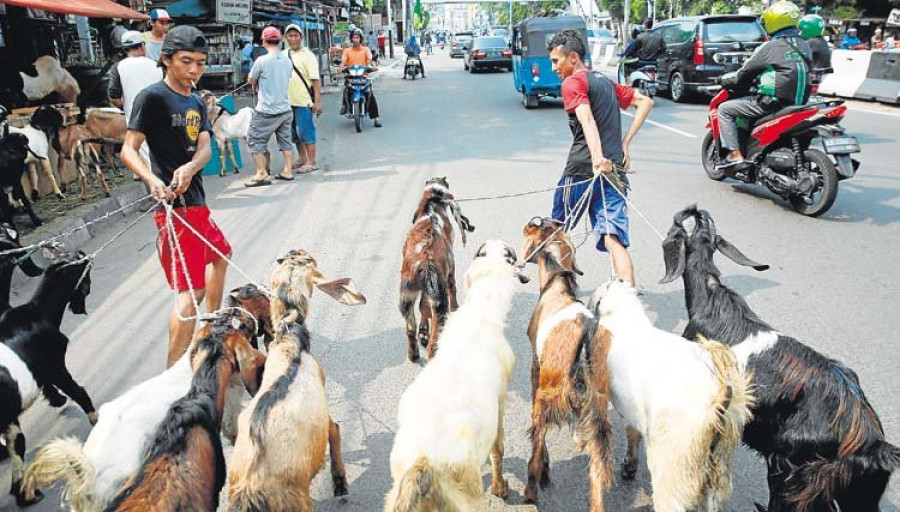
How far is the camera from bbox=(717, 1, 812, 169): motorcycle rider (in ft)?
21.5

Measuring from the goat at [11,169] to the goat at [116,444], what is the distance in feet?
15.7

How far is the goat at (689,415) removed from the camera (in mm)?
2348

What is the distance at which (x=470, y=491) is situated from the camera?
2.35 metres

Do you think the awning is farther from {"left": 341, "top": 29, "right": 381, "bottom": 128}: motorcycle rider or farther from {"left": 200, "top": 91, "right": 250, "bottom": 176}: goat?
{"left": 341, "top": 29, "right": 381, "bottom": 128}: motorcycle rider

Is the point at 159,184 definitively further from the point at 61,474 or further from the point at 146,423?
the point at 61,474

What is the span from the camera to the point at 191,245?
3.95 metres

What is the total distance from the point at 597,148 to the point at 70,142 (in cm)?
757

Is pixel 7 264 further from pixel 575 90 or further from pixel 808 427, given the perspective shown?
pixel 808 427

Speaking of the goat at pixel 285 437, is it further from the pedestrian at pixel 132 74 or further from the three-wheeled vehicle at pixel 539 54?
the three-wheeled vehicle at pixel 539 54

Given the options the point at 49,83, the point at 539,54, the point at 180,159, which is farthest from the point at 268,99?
the point at 539,54

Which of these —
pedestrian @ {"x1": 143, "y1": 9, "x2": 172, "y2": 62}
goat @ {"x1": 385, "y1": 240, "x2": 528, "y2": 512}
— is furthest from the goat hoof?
pedestrian @ {"x1": 143, "y1": 9, "x2": 172, "y2": 62}

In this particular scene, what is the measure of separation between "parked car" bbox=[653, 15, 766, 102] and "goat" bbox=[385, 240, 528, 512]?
1325 cm

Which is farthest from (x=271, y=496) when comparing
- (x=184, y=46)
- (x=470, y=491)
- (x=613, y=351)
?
(x=184, y=46)

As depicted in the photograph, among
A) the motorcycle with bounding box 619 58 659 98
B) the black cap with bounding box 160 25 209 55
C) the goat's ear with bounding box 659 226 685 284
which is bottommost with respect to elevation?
the goat's ear with bounding box 659 226 685 284
